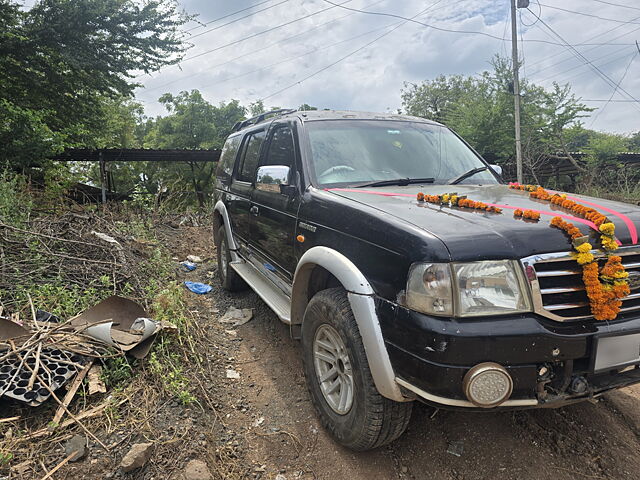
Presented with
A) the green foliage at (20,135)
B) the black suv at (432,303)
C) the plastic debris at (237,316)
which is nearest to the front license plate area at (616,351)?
the black suv at (432,303)

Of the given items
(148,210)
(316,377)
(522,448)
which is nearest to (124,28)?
(148,210)

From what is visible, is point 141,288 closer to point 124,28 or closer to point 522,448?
point 522,448

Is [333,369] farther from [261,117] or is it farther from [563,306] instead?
[261,117]

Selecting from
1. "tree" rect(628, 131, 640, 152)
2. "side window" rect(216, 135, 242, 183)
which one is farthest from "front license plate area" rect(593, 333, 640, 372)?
"tree" rect(628, 131, 640, 152)

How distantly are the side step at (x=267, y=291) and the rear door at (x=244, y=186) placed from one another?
269mm

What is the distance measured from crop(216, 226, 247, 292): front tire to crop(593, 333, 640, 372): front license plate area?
3890mm

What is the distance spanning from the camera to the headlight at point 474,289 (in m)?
1.78

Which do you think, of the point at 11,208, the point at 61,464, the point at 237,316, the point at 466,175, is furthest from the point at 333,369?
the point at 11,208

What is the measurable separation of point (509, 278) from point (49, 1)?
12.7 m

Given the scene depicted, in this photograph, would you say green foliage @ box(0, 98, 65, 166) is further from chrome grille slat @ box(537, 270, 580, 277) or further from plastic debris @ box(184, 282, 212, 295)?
chrome grille slat @ box(537, 270, 580, 277)

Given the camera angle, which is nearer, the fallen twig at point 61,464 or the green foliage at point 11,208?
the fallen twig at point 61,464

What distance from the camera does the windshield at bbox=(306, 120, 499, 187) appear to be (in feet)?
9.95

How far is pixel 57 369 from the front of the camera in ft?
9.06

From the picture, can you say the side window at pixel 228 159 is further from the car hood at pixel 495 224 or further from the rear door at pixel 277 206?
the car hood at pixel 495 224
